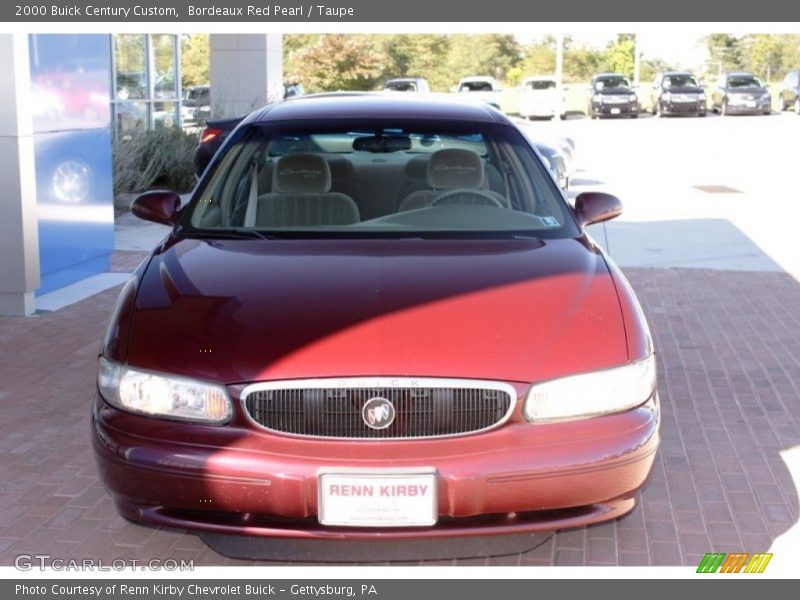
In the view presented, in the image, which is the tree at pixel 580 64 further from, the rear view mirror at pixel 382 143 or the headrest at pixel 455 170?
the headrest at pixel 455 170

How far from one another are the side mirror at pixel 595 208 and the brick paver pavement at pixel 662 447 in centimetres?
113

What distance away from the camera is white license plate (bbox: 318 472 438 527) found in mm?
3367

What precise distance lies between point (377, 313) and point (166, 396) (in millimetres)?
747

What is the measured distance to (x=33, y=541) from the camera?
4113 mm

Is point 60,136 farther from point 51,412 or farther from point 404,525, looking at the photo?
point 404,525

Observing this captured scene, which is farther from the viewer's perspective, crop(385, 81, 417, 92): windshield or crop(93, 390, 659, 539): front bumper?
crop(385, 81, 417, 92): windshield

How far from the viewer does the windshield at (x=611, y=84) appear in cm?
4062

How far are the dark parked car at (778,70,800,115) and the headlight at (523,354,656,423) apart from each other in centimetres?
4069

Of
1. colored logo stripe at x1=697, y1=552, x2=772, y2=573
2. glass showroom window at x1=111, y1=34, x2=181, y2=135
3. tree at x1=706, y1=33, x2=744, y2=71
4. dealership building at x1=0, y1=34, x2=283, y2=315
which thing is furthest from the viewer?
tree at x1=706, y1=33, x2=744, y2=71

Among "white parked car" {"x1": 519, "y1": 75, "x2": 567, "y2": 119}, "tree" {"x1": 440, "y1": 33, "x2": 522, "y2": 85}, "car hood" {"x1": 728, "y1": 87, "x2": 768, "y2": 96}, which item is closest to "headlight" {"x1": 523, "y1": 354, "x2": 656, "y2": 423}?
"white parked car" {"x1": 519, "y1": 75, "x2": 567, "y2": 119}

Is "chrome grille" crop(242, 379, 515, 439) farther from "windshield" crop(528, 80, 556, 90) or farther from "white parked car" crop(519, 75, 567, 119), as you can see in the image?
"windshield" crop(528, 80, 556, 90)
